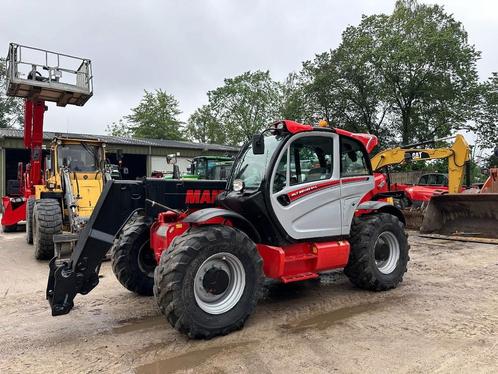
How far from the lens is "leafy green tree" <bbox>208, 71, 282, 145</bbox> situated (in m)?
46.1

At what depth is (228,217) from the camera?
4.64 metres

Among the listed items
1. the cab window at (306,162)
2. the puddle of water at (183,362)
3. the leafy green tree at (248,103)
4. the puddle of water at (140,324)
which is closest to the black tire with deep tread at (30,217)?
the puddle of water at (140,324)

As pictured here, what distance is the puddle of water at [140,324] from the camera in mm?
4500

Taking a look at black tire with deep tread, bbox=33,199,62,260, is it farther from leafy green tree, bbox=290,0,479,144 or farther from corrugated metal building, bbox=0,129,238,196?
leafy green tree, bbox=290,0,479,144

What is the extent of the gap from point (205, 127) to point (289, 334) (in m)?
48.6

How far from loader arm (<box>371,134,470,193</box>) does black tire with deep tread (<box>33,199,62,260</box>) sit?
701 cm

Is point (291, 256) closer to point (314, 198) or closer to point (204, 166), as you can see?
point (314, 198)

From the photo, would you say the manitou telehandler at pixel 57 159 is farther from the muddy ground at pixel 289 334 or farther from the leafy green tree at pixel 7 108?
the leafy green tree at pixel 7 108

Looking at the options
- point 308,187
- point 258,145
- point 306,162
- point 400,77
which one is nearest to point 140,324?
point 258,145

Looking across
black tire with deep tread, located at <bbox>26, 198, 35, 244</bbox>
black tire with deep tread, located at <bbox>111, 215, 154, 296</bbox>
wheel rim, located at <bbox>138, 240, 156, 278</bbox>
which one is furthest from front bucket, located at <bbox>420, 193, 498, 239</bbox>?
black tire with deep tread, located at <bbox>26, 198, 35, 244</bbox>

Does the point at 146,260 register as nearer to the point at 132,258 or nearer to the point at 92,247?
the point at 132,258

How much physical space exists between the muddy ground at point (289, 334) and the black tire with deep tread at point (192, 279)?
16 centimetres

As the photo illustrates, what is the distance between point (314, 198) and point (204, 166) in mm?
8893

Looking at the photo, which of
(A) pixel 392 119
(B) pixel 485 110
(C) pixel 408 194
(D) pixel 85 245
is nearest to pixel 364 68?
(A) pixel 392 119
